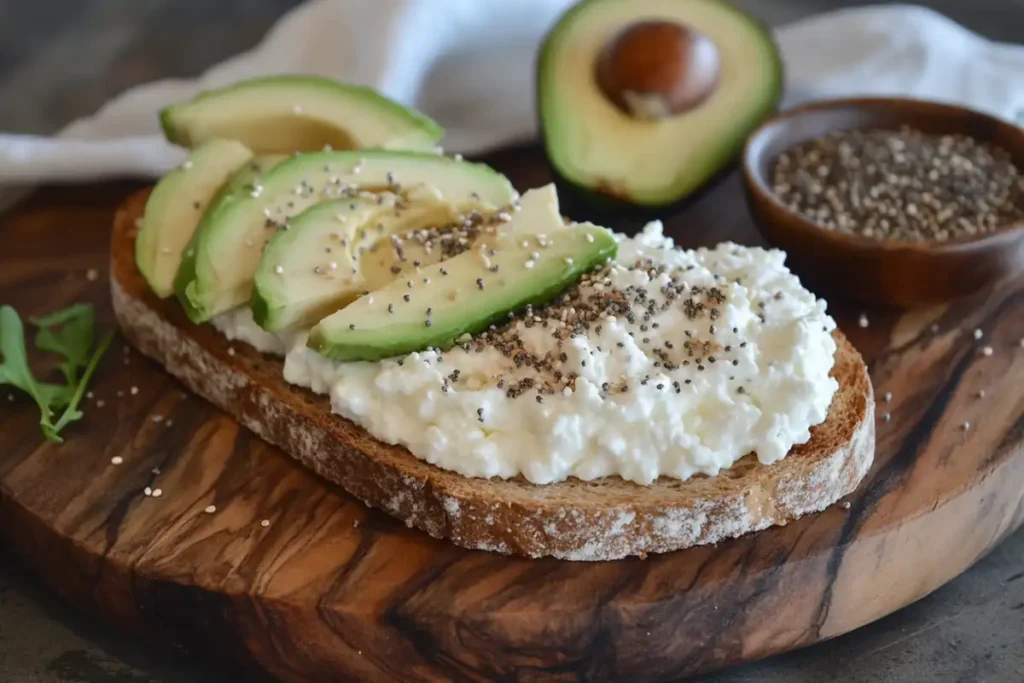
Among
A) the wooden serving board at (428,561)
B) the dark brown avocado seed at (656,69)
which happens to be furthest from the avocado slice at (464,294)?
the dark brown avocado seed at (656,69)

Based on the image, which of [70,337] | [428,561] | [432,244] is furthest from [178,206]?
[428,561]

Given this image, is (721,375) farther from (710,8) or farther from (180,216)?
(710,8)

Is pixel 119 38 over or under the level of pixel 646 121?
under

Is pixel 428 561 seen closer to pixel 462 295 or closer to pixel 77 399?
pixel 462 295

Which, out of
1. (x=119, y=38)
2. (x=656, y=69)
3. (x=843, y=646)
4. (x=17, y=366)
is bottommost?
(x=843, y=646)

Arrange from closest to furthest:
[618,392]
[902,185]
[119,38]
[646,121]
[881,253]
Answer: [618,392] → [881,253] → [902,185] → [646,121] → [119,38]

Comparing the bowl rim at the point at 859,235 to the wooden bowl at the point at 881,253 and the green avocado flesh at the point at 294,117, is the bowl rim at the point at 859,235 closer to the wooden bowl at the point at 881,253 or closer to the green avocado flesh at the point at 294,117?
the wooden bowl at the point at 881,253
